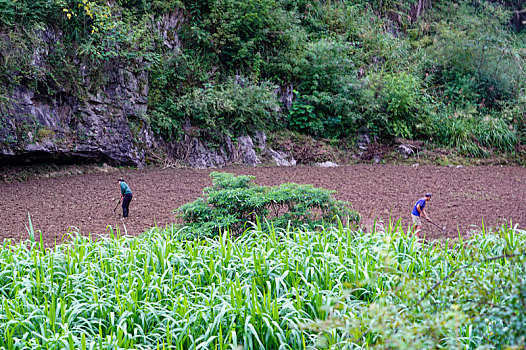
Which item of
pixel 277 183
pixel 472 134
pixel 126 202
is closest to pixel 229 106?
pixel 277 183

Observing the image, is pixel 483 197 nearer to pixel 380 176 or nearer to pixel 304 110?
pixel 380 176

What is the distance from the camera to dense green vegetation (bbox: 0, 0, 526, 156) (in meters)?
12.2

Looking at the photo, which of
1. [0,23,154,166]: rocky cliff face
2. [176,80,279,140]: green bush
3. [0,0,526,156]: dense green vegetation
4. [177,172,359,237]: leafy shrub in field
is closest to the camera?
[177,172,359,237]: leafy shrub in field

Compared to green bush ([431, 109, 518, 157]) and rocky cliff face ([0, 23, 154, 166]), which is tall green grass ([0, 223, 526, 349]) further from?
green bush ([431, 109, 518, 157])

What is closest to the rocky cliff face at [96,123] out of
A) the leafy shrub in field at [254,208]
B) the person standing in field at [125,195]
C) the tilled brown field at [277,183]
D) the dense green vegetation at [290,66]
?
the dense green vegetation at [290,66]

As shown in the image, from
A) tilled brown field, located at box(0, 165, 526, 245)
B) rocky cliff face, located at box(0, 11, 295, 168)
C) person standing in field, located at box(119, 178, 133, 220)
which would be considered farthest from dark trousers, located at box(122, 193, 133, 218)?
rocky cliff face, located at box(0, 11, 295, 168)

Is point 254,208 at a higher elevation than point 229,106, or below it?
below

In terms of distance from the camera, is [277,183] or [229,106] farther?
[229,106]

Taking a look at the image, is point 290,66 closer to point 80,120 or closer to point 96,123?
point 96,123

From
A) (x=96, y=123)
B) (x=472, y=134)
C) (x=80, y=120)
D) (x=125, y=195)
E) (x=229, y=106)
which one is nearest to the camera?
(x=125, y=195)

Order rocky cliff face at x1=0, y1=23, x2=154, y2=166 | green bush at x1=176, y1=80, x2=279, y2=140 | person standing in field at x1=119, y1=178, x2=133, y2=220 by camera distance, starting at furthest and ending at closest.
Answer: green bush at x1=176, y1=80, x2=279, y2=140 < rocky cliff face at x1=0, y1=23, x2=154, y2=166 < person standing in field at x1=119, y1=178, x2=133, y2=220

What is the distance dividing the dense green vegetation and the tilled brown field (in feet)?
8.73

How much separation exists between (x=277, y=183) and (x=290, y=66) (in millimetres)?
6681

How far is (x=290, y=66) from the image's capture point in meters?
16.3
